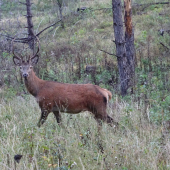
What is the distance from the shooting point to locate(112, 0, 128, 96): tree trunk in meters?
8.16

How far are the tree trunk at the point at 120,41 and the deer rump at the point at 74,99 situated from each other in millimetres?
2066

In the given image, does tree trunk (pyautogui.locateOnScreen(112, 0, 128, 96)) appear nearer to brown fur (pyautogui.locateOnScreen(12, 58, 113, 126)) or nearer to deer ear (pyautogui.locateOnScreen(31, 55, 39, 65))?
brown fur (pyautogui.locateOnScreen(12, 58, 113, 126))

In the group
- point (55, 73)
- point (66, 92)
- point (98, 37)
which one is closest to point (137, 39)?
point (98, 37)

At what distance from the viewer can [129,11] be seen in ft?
37.2

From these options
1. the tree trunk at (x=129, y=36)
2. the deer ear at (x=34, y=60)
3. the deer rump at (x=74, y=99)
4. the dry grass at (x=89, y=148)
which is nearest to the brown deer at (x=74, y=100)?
the deer rump at (x=74, y=99)

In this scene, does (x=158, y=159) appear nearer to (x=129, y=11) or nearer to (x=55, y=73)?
(x=55, y=73)

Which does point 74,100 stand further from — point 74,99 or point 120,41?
point 120,41

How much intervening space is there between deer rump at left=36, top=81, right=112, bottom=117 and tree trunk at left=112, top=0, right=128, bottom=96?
2.07 m

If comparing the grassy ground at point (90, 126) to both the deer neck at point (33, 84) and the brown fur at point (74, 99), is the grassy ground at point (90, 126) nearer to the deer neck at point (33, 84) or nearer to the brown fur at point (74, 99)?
the brown fur at point (74, 99)

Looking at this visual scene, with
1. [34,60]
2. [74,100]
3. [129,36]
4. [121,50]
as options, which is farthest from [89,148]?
[129,36]

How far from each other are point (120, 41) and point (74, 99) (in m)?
2.73

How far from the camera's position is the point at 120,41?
8.30 m

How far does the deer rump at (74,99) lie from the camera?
6.51m

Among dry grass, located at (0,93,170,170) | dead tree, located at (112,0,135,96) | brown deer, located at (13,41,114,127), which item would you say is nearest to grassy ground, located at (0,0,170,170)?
dry grass, located at (0,93,170,170)
